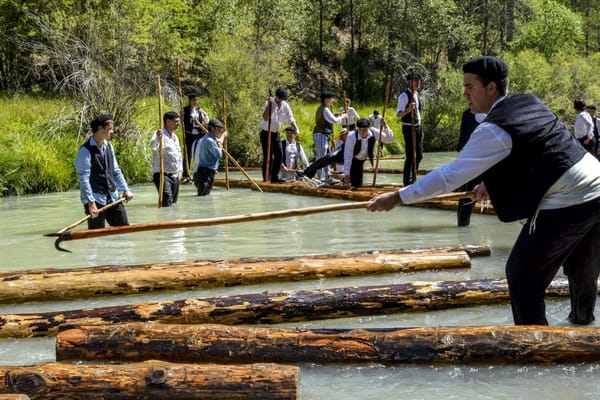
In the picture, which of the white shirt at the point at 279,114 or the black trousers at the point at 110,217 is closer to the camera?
the black trousers at the point at 110,217

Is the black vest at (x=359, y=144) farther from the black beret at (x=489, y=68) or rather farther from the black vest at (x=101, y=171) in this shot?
the black beret at (x=489, y=68)

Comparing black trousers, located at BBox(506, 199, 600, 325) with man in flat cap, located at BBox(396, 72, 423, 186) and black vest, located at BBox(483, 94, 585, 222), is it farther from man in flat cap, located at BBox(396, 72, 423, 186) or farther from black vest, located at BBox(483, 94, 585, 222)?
man in flat cap, located at BBox(396, 72, 423, 186)

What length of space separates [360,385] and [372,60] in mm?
40055

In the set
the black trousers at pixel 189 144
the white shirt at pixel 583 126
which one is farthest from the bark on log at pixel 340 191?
the white shirt at pixel 583 126

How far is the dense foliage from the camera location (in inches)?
760

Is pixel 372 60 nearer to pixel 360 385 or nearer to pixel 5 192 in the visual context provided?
pixel 5 192

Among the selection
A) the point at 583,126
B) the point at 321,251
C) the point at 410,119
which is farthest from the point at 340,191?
the point at 321,251

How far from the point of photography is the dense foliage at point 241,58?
19312 millimetres

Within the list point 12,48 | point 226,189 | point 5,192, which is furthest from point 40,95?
point 226,189

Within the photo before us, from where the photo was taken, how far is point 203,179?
15.1 meters

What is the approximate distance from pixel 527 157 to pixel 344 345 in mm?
1369

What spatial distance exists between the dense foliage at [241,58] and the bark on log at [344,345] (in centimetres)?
1315

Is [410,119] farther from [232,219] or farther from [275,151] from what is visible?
[232,219]

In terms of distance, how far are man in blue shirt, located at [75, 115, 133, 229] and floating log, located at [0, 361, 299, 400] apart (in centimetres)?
524
